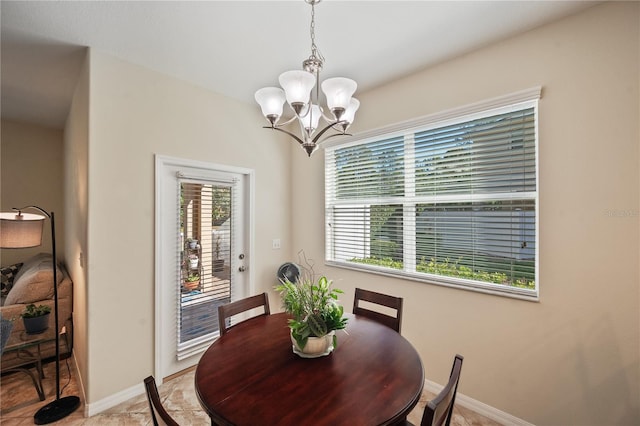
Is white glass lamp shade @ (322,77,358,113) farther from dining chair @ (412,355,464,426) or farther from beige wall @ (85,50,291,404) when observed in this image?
A: beige wall @ (85,50,291,404)

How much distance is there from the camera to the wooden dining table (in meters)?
0.96

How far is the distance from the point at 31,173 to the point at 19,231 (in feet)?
9.13

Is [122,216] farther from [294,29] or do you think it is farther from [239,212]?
[294,29]

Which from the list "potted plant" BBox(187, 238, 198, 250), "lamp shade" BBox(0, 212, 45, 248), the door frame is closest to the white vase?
the door frame

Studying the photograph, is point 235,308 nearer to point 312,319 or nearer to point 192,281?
point 312,319

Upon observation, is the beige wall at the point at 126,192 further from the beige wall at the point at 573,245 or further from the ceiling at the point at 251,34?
the beige wall at the point at 573,245

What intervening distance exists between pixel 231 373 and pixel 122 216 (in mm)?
1696

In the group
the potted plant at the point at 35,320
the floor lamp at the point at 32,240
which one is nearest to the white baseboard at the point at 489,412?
the floor lamp at the point at 32,240

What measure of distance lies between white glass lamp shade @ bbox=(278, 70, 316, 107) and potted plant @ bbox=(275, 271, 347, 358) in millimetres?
936

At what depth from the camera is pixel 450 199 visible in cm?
222

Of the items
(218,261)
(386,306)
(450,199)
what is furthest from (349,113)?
(218,261)

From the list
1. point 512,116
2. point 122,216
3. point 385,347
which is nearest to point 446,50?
point 512,116

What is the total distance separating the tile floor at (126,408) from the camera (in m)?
1.97

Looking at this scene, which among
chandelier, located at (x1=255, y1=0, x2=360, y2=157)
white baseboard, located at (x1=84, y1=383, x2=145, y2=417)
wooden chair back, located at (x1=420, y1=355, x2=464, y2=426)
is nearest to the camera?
wooden chair back, located at (x1=420, y1=355, x2=464, y2=426)
